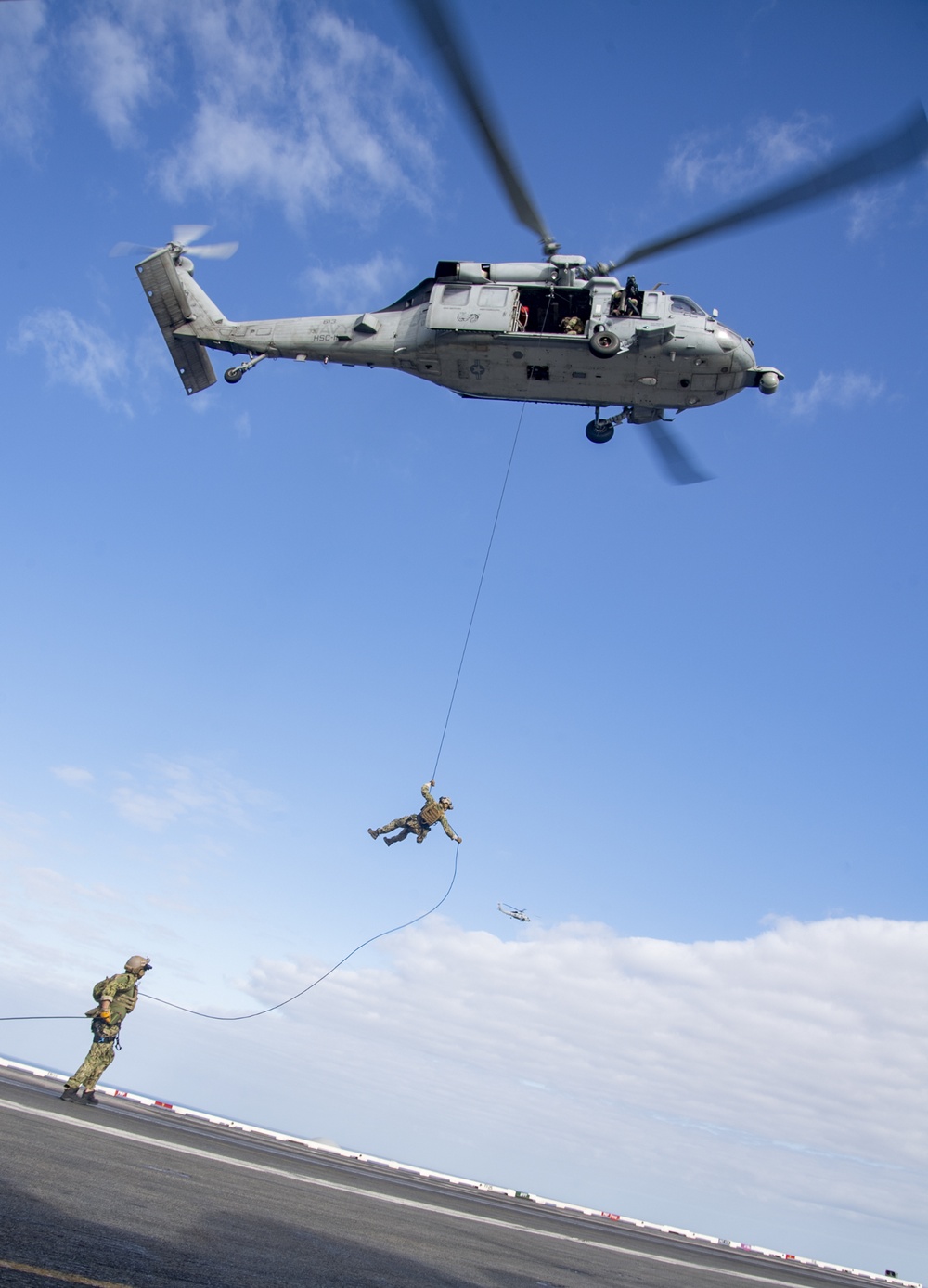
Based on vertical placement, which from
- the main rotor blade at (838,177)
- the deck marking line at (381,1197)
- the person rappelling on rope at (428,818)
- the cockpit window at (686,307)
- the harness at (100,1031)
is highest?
the cockpit window at (686,307)

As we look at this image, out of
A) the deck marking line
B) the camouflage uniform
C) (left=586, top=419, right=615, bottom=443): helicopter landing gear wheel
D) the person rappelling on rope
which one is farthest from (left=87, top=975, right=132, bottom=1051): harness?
(left=586, top=419, right=615, bottom=443): helicopter landing gear wheel

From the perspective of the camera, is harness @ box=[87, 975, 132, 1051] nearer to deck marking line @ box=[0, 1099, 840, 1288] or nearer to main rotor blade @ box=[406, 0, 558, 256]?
deck marking line @ box=[0, 1099, 840, 1288]

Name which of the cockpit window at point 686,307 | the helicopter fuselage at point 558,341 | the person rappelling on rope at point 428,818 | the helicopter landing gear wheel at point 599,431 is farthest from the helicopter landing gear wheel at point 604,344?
the person rappelling on rope at point 428,818

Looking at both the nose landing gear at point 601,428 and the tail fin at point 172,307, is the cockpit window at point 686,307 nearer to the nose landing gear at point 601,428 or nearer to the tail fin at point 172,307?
the nose landing gear at point 601,428

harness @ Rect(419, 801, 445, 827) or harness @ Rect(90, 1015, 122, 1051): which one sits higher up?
harness @ Rect(419, 801, 445, 827)

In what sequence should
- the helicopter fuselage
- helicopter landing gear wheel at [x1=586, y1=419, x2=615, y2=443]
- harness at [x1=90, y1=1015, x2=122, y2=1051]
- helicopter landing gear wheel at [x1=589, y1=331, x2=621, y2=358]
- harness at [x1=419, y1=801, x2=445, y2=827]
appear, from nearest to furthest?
harness at [x1=90, y1=1015, x2=122, y2=1051] < helicopter landing gear wheel at [x1=589, y1=331, x2=621, y2=358] < the helicopter fuselage < helicopter landing gear wheel at [x1=586, y1=419, x2=615, y2=443] < harness at [x1=419, y1=801, x2=445, y2=827]

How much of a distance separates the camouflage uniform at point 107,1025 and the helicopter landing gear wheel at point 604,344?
14731 millimetres

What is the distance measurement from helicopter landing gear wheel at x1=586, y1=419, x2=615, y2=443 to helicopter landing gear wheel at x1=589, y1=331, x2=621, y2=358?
2766 mm

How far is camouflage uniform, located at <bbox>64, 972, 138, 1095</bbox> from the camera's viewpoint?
46.8ft

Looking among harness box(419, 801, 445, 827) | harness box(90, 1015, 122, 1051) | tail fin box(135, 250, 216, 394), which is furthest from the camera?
tail fin box(135, 250, 216, 394)

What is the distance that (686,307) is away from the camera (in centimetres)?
1991

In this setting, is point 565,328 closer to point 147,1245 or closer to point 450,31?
point 450,31

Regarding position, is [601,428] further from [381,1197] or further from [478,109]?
[381,1197]

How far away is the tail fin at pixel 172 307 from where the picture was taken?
2461 centimetres
